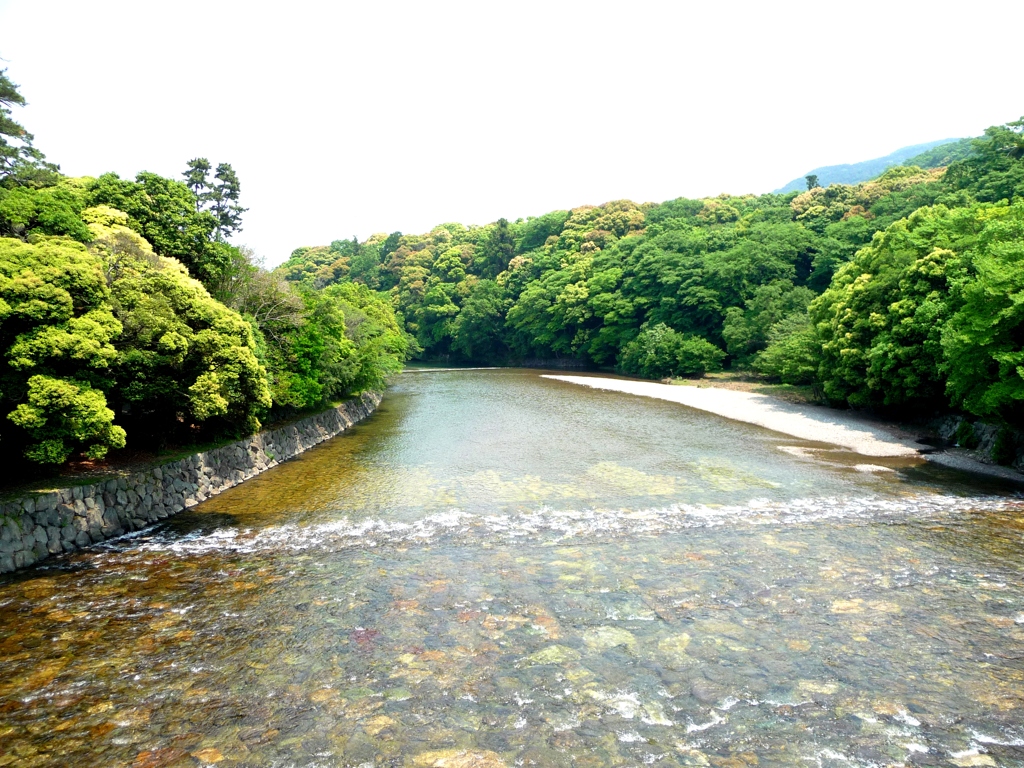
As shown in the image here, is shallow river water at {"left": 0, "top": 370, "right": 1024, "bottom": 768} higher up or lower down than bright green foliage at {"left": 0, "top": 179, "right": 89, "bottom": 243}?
lower down

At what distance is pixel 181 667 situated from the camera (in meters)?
10.0

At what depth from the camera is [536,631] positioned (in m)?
11.2

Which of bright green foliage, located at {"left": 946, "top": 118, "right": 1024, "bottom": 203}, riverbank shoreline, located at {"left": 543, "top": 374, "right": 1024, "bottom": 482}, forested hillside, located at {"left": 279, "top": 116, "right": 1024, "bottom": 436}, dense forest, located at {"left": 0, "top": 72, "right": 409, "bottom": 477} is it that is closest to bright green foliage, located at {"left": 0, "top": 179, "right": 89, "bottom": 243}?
dense forest, located at {"left": 0, "top": 72, "right": 409, "bottom": 477}

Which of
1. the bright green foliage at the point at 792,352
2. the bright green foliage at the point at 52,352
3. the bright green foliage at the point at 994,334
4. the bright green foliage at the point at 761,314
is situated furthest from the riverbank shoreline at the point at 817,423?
the bright green foliage at the point at 52,352

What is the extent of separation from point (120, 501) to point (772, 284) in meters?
53.2

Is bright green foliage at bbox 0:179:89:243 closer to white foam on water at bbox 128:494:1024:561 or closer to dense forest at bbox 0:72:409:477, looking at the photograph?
dense forest at bbox 0:72:409:477

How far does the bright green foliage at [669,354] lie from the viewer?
5475 centimetres

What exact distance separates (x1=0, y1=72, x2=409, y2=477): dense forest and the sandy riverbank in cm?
2345

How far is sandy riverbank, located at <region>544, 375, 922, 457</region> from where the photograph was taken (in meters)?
27.2

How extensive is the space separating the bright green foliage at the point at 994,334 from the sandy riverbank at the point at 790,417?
3982mm

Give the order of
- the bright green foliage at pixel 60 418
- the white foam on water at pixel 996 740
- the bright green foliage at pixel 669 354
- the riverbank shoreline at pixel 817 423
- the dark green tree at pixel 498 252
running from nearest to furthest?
the white foam on water at pixel 996 740
the bright green foliage at pixel 60 418
the riverbank shoreline at pixel 817 423
the bright green foliage at pixel 669 354
the dark green tree at pixel 498 252

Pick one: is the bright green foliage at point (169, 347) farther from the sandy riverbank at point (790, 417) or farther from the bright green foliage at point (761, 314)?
the bright green foliage at point (761, 314)

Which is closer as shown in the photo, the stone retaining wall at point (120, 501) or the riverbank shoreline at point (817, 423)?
the stone retaining wall at point (120, 501)

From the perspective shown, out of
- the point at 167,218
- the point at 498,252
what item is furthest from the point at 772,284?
the point at 498,252
